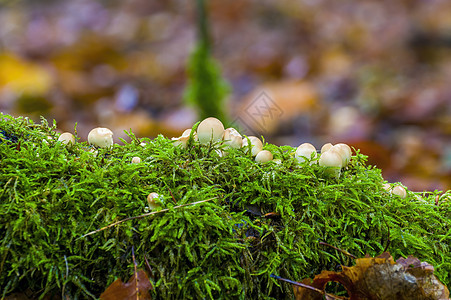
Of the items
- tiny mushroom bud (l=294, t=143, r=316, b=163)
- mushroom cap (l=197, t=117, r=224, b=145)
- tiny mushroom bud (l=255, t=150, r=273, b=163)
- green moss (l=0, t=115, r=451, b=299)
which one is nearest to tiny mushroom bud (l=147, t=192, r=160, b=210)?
green moss (l=0, t=115, r=451, b=299)

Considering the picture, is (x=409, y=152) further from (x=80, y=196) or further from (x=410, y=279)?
(x=80, y=196)

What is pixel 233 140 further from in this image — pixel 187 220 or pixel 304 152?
pixel 187 220

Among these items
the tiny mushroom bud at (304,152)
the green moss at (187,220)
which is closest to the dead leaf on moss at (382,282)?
the green moss at (187,220)

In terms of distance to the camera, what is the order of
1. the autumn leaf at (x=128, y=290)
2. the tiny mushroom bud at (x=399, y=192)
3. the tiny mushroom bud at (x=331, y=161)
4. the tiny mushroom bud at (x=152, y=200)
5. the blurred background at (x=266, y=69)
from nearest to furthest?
1. the autumn leaf at (x=128, y=290)
2. the tiny mushroom bud at (x=152, y=200)
3. the tiny mushroom bud at (x=331, y=161)
4. the tiny mushroom bud at (x=399, y=192)
5. the blurred background at (x=266, y=69)

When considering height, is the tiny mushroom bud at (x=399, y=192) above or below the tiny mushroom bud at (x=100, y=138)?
below

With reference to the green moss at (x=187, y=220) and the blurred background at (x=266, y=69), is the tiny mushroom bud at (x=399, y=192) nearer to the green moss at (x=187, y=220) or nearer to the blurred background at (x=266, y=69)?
the green moss at (x=187, y=220)

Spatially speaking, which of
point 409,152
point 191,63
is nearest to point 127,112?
point 191,63
